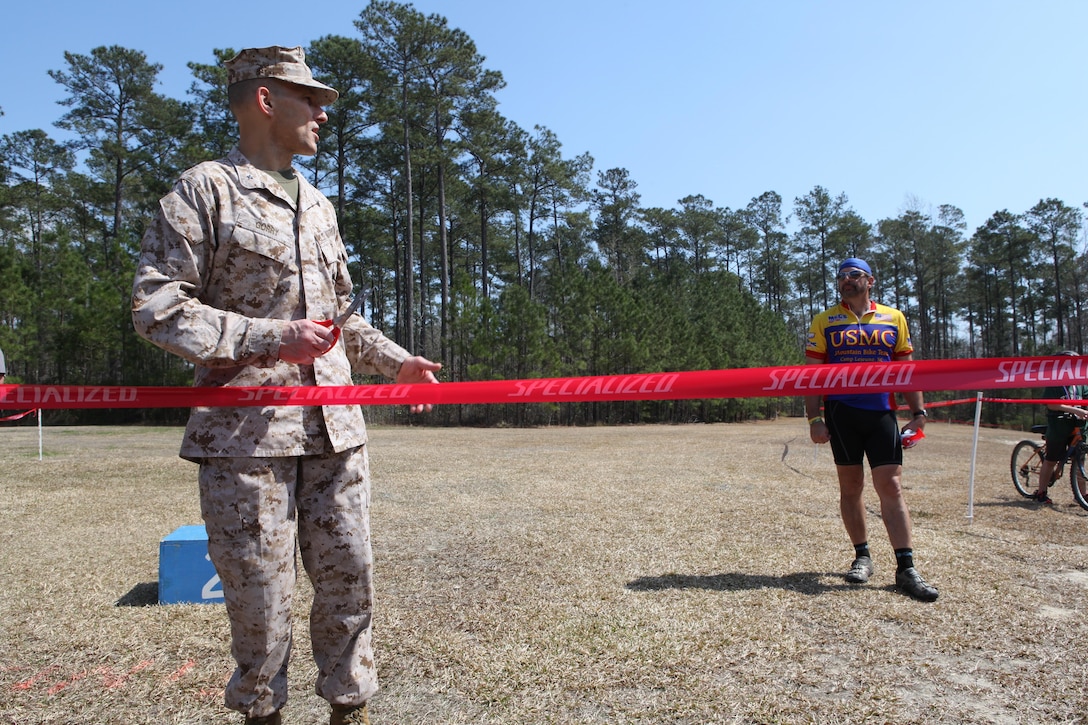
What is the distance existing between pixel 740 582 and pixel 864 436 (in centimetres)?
116

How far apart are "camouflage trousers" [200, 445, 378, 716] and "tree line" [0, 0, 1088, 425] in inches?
1118

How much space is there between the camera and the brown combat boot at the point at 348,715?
210 cm

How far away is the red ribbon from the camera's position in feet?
8.33

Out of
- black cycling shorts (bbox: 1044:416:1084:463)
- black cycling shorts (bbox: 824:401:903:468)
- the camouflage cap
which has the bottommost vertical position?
black cycling shorts (bbox: 1044:416:1084:463)

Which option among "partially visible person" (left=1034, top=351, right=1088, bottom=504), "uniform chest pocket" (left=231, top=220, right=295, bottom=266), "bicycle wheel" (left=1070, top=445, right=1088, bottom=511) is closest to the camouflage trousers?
"uniform chest pocket" (left=231, top=220, right=295, bottom=266)

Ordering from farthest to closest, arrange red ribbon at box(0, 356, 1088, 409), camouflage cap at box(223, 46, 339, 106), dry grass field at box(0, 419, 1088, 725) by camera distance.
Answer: dry grass field at box(0, 419, 1088, 725) → red ribbon at box(0, 356, 1088, 409) → camouflage cap at box(223, 46, 339, 106)

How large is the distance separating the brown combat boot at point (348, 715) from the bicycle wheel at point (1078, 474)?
811cm

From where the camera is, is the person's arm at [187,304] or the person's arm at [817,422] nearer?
the person's arm at [187,304]

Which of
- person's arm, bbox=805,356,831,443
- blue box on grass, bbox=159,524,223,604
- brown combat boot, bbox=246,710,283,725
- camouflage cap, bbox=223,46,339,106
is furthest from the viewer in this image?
person's arm, bbox=805,356,831,443

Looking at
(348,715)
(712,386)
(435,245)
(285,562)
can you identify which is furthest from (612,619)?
(435,245)

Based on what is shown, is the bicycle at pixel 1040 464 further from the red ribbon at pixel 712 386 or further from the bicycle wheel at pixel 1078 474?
the red ribbon at pixel 712 386

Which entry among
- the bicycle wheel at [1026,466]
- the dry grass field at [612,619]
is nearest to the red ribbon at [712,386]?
the dry grass field at [612,619]

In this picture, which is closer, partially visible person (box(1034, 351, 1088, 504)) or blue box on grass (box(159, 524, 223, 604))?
blue box on grass (box(159, 524, 223, 604))

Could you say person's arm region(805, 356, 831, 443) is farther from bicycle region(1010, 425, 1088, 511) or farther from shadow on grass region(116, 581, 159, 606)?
bicycle region(1010, 425, 1088, 511)
